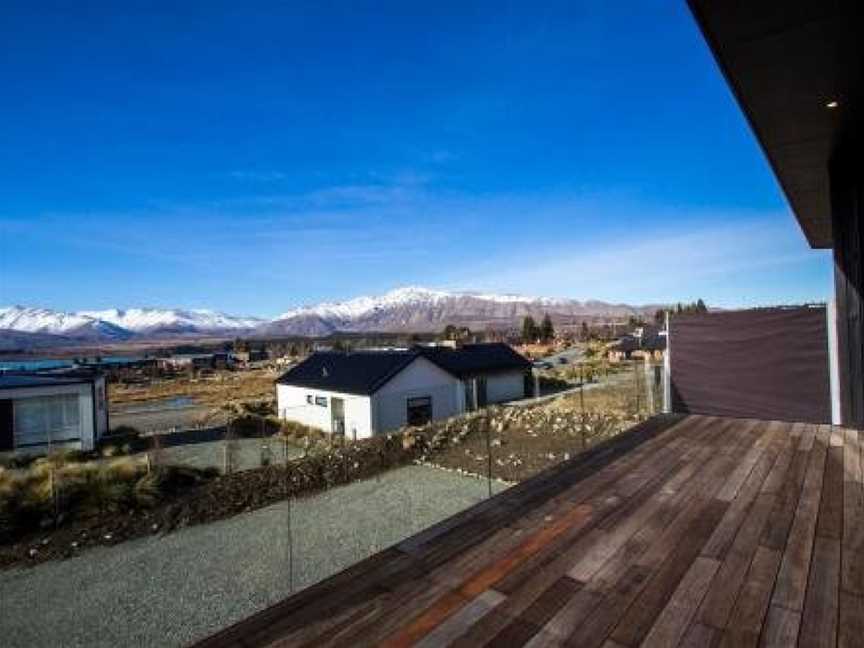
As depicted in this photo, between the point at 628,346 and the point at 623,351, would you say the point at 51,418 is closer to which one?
the point at 623,351

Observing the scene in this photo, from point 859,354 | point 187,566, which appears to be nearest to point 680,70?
point 859,354

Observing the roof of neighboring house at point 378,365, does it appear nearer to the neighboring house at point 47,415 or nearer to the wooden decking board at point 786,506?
the neighboring house at point 47,415

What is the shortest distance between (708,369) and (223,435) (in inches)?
654

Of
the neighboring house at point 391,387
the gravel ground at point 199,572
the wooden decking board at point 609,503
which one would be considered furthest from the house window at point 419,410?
the wooden decking board at point 609,503

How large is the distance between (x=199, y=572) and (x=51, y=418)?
13.1 m

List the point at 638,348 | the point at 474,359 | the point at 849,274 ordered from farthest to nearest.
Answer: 1. the point at 638,348
2. the point at 474,359
3. the point at 849,274

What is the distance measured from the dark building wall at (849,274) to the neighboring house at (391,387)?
1353 cm

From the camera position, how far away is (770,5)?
85.2 inches

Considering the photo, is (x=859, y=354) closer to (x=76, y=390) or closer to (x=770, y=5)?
(x=770, y=5)

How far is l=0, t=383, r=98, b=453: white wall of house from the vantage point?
1595 centimetres

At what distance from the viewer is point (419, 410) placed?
18922mm

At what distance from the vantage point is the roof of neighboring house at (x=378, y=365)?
18.2 meters

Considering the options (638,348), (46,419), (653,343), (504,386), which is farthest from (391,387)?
(638,348)

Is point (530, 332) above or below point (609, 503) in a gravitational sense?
above
